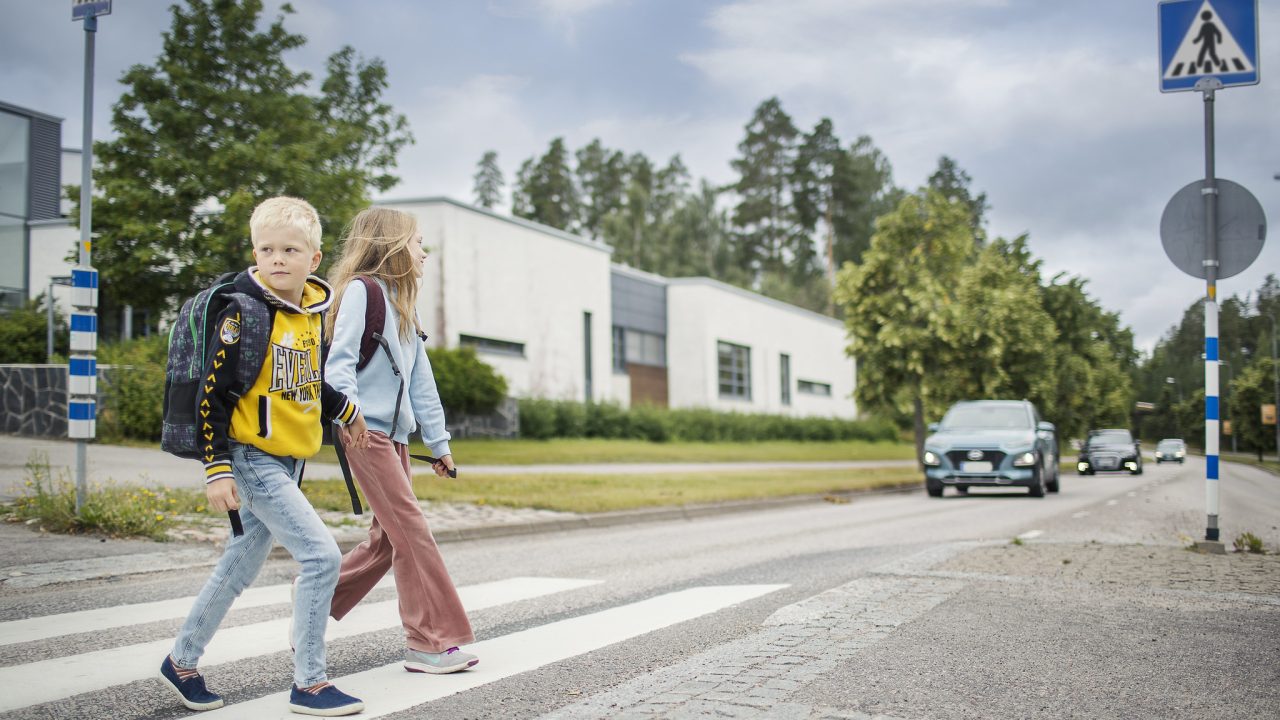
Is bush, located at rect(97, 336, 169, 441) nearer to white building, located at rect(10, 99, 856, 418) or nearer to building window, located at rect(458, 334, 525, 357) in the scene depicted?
white building, located at rect(10, 99, 856, 418)

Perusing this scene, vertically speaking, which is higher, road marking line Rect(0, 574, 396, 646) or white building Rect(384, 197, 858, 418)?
white building Rect(384, 197, 858, 418)

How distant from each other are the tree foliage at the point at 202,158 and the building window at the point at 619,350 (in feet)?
70.3

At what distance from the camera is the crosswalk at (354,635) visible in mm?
3891

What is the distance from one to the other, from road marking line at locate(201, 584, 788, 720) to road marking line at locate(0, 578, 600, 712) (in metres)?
0.73

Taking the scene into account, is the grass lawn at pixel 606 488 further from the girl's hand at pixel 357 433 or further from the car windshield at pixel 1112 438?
the car windshield at pixel 1112 438

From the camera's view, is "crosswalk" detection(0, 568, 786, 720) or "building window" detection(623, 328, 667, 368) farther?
"building window" detection(623, 328, 667, 368)

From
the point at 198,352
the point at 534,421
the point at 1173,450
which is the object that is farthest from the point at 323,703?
the point at 1173,450

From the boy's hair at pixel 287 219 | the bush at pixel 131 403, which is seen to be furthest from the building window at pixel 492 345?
the boy's hair at pixel 287 219

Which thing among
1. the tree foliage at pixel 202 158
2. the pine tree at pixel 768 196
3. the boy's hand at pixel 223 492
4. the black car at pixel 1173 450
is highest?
the pine tree at pixel 768 196

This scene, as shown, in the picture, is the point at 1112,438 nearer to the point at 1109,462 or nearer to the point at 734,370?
the point at 1109,462

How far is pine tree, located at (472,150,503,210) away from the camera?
78.5m

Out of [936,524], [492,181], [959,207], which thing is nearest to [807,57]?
[936,524]

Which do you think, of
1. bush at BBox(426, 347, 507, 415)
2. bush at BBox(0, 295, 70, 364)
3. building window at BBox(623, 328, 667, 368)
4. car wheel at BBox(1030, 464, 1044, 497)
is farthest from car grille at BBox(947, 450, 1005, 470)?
building window at BBox(623, 328, 667, 368)

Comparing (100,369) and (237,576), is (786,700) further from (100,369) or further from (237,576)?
(100,369)
